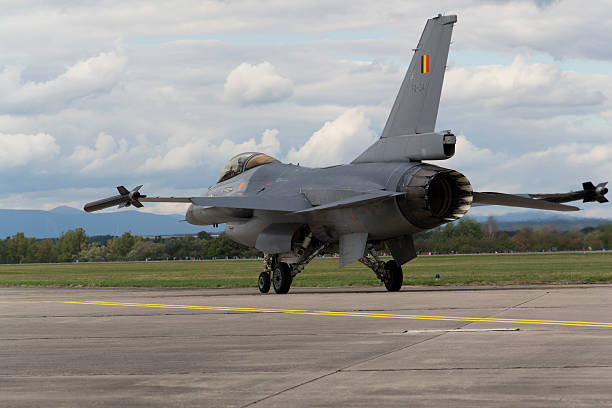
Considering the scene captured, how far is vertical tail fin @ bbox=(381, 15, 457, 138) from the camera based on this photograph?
20.8 m

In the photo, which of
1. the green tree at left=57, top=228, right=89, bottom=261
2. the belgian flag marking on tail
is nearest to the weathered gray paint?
the belgian flag marking on tail

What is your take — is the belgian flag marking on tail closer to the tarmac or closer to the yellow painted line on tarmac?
the tarmac

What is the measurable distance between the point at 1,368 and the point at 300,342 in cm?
355

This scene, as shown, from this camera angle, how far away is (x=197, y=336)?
1109 cm

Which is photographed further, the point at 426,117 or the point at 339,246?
the point at 339,246

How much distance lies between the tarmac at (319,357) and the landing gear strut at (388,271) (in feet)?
24.2

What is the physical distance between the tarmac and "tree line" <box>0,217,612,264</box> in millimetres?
14173

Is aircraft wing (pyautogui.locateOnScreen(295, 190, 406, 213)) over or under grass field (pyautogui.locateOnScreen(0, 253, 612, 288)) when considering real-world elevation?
over

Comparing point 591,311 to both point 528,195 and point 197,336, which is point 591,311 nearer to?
point 197,336

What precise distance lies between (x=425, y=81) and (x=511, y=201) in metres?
4.30

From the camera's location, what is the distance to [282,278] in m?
22.4

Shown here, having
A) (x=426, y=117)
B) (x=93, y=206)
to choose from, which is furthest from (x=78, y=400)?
(x=93, y=206)

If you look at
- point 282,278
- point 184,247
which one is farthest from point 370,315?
point 184,247

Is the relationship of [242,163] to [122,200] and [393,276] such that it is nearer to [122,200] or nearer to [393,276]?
[122,200]
